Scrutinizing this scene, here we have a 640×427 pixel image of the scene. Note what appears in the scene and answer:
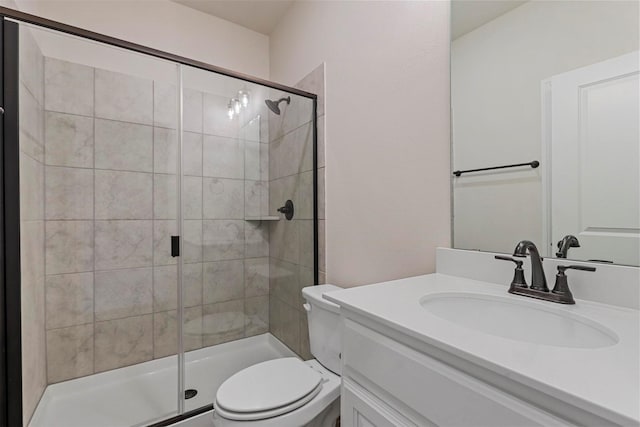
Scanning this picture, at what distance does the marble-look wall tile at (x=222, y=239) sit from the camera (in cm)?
177

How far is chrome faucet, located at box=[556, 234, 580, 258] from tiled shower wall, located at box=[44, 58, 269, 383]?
4.88 feet

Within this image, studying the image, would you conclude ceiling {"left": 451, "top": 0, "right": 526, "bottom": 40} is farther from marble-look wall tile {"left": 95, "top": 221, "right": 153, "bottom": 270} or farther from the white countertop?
marble-look wall tile {"left": 95, "top": 221, "right": 153, "bottom": 270}

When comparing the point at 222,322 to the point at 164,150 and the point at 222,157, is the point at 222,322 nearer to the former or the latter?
the point at 222,157

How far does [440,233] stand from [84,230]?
6.31ft

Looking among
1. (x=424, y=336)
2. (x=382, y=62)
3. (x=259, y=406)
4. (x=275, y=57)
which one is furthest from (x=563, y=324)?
(x=275, y=57)

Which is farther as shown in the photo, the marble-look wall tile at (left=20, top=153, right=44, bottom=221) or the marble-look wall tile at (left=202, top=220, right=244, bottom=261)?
the marble-look wall tile at (left=202, top=220, right=244, bottom=261)

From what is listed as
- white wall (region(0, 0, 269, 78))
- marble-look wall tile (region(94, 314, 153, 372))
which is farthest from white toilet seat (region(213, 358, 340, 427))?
white wall (region(0, 0, 269, 78))

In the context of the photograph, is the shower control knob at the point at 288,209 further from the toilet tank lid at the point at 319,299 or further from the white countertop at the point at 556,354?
→ the white countertop at the point at 556,354

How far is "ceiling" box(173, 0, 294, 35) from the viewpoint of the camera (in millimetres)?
2117

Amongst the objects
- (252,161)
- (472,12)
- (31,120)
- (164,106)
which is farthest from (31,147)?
(472,12)

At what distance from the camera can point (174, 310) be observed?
6.27 ft

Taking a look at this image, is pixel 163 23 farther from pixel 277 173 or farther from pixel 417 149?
pixel 417 149

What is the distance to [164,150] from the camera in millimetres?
1898

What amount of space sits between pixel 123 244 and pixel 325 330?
4.46 feet
